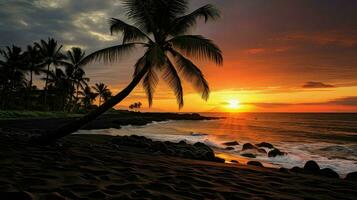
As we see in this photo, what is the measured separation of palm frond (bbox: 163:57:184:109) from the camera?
11.2 metres

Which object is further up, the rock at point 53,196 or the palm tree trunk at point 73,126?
the palm tree trunk at point 73,126

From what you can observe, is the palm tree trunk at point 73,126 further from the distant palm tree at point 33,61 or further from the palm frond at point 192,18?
the distant palm tree at point 33,61

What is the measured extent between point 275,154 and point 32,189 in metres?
16.8

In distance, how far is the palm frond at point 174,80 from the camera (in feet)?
36.8

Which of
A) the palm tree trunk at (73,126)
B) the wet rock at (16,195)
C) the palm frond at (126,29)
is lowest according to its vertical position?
the wet rock at (16,195)

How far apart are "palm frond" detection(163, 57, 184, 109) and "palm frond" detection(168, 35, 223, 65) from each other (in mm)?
844

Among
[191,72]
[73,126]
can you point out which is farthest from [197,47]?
[73,126]

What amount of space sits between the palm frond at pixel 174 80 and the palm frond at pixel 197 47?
2.77ft

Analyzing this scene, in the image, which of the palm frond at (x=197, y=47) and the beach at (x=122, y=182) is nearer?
the beach at (x=122, y=182)

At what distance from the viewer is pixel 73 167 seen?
643 centimetres

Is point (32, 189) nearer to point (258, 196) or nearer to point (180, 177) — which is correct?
point (180, 177)

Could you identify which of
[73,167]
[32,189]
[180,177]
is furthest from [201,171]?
Result: [32,189]

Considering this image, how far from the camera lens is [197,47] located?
10.4 metres

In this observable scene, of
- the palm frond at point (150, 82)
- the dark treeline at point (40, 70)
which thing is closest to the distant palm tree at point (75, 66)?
the dark treeline at point (40, 70)
